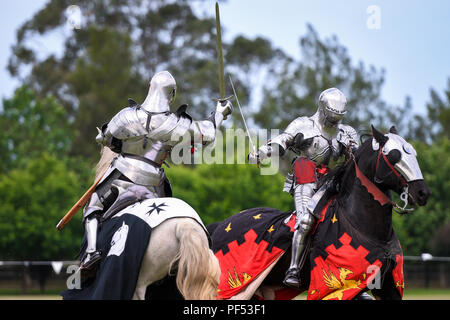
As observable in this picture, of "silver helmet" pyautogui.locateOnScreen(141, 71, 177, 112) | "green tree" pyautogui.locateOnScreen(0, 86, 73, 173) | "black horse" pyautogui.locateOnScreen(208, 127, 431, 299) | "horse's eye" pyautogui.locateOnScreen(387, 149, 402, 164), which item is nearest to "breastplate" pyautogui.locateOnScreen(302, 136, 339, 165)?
"black horse" pyautogui.locateOnScreen(208, 127, 431, 299)

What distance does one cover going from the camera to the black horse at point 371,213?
24.0ft

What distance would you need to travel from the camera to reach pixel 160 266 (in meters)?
5.90

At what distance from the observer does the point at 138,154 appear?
663cm

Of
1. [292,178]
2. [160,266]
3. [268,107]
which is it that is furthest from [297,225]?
[268,107]

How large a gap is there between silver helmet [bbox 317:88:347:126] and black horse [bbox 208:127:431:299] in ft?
1.98

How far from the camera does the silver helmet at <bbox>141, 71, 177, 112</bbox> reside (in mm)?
6742

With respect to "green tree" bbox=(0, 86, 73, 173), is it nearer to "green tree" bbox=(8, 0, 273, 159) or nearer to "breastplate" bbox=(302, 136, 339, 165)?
"green tree" bbox=(8, 0, 273, 159)

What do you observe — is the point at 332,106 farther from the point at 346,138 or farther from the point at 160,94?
the point at 160,94

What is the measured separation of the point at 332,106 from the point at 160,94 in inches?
96.9

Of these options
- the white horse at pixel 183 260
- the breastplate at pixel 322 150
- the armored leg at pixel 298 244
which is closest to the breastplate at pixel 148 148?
the white horse at pixel 183 260

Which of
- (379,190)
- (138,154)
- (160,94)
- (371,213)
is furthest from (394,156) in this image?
(138,154)
